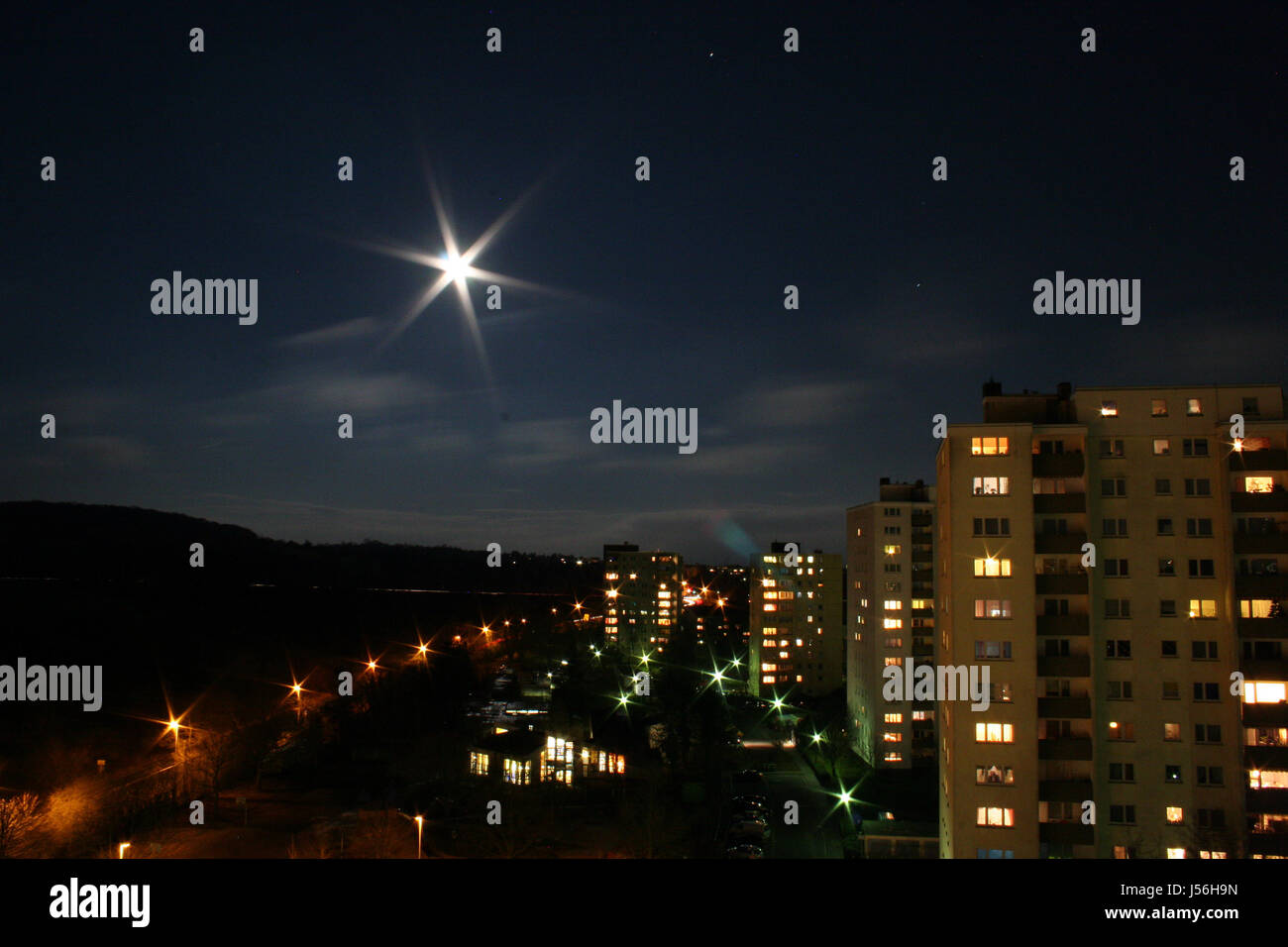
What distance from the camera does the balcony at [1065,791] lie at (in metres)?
10.8

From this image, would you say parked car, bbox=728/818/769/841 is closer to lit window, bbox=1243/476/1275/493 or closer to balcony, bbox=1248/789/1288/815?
balcony, bbox=1248/789/1288/815

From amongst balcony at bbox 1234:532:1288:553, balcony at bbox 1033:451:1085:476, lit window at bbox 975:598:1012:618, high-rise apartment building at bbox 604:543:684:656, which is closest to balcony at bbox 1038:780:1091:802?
lit window at bbox 975:598:1012:618

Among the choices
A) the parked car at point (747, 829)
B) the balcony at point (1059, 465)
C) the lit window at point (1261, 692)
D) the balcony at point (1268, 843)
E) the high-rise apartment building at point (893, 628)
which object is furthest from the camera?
the high-rise apartment building at point (893, 628)

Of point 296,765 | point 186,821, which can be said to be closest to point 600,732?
point 296,765

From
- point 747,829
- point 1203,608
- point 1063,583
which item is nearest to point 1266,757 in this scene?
point 1203,608

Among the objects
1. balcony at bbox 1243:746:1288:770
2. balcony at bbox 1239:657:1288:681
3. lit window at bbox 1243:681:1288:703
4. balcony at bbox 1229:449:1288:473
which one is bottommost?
balcony at bbox 1243:746:1288:770

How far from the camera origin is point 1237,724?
10.7 meters

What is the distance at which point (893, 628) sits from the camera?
79.0 ft

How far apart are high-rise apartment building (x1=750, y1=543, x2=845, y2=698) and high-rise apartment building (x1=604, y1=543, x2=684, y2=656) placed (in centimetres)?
1160

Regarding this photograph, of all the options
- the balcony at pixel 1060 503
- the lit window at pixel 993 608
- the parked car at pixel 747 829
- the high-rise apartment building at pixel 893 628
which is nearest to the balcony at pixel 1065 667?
the lit window at pixel 993 608

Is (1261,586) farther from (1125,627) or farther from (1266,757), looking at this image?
(1266,757)

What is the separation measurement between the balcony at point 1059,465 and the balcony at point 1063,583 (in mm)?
1520

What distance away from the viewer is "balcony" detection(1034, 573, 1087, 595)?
10.9 metres

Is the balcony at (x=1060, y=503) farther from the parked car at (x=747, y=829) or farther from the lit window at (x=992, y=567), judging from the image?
the parked car at (x=747, y=829)
